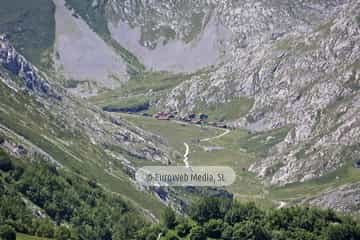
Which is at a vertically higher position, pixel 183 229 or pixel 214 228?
pixel 214 228

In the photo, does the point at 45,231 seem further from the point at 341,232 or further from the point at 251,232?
the point at 341,232

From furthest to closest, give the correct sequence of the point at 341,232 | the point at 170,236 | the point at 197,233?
the point at 341,232, the point at 170,236, the point at 197,233

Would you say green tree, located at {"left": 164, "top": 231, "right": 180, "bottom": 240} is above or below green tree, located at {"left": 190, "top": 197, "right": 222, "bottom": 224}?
below

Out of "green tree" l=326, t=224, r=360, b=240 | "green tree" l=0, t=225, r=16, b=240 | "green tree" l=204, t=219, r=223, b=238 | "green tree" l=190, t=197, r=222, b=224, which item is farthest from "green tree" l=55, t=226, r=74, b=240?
"green tree" l=326, t=224, r=360, b=240

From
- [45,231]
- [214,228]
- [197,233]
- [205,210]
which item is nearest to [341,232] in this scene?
[214,228]

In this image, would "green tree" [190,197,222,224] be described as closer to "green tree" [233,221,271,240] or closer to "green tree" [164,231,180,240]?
"green tree" [164,231,180,240]

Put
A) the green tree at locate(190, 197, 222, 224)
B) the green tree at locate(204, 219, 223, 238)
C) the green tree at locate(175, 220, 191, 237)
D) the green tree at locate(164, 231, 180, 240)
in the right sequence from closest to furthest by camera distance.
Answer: the green tree at locate(164, 231, 180, 240) → the green tree at locate(204, 219, 223, 238) → the green tree at locate(175, 220, 191, 237) → the green tree at locate(190, 197, 222, 224)

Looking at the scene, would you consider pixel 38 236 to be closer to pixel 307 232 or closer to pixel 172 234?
pixel 172 234

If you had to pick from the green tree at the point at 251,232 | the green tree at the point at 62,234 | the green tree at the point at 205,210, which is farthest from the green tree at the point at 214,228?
the green tree at the point at 62,234

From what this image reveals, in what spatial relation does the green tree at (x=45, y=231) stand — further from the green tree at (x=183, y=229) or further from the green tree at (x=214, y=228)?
the green tree at (x=214, y=228)
